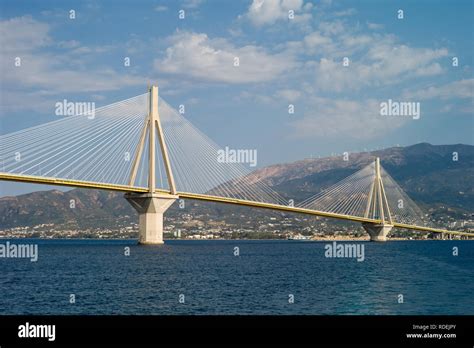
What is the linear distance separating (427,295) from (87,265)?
→ 31.9 m

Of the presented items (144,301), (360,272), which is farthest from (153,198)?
(144,301)

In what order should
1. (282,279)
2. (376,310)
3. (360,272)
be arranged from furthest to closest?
(360,272) → (282,279) → (376,310)

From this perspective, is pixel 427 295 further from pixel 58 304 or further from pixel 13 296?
pixel 13 296

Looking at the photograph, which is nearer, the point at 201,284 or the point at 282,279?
the point at 201,284

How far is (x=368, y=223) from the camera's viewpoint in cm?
12000

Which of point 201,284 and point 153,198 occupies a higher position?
point 153,198

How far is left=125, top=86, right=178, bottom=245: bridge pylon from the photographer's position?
243ft

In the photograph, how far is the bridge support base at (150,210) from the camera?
73625 mm
